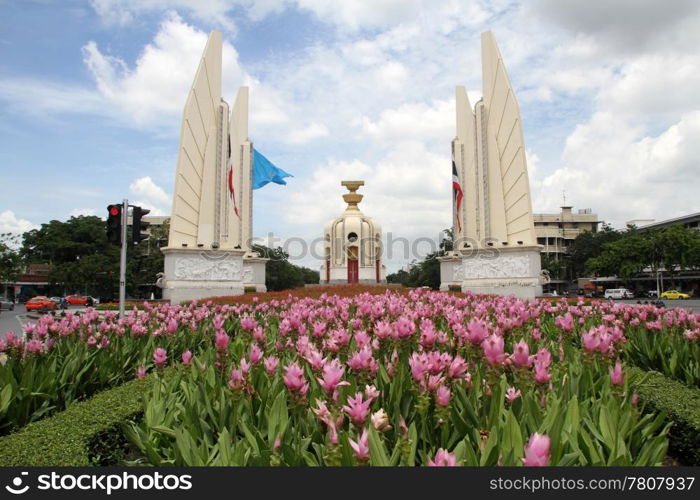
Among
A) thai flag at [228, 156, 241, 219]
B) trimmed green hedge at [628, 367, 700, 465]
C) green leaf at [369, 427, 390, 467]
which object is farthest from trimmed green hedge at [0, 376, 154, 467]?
thai flag at [228, 156, 241, 219]

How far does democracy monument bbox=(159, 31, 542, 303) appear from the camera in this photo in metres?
21.3

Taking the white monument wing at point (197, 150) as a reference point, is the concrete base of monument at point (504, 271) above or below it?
below

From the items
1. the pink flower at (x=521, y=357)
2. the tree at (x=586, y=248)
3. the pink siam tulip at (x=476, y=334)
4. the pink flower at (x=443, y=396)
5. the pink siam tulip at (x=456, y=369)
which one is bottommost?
the pink flower at (x=443, y=396)

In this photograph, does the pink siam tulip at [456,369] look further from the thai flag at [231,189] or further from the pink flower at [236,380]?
the thai flag at [231,189]

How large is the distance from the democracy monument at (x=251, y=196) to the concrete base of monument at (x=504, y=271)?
0.04 metres

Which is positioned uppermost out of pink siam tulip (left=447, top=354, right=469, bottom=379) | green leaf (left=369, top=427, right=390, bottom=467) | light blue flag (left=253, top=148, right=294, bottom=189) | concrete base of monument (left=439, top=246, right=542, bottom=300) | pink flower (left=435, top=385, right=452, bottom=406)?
light blue flag (left=253, top=148, right=294, bottom=189)

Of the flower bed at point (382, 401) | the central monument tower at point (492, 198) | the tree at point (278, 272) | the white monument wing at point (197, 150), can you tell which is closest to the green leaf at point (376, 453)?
the flower bed at point (382, 401)

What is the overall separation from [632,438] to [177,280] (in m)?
20.1

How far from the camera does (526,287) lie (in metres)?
20.9

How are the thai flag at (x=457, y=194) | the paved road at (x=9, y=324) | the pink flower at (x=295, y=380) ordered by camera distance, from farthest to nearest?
the thai flag at (x=457, y=194)
the paved road at (x=9, y=324)
the pink flower at (x=295, y=380)

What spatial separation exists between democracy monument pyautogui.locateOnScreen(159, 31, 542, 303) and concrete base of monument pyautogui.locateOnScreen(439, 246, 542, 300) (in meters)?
0.04

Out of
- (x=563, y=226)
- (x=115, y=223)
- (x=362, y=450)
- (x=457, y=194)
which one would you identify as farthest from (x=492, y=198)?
(x=563, y=226)

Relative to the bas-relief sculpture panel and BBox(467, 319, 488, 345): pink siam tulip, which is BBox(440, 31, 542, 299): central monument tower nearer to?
the bas-relief sculpture panel

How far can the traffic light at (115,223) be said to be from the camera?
995cm
